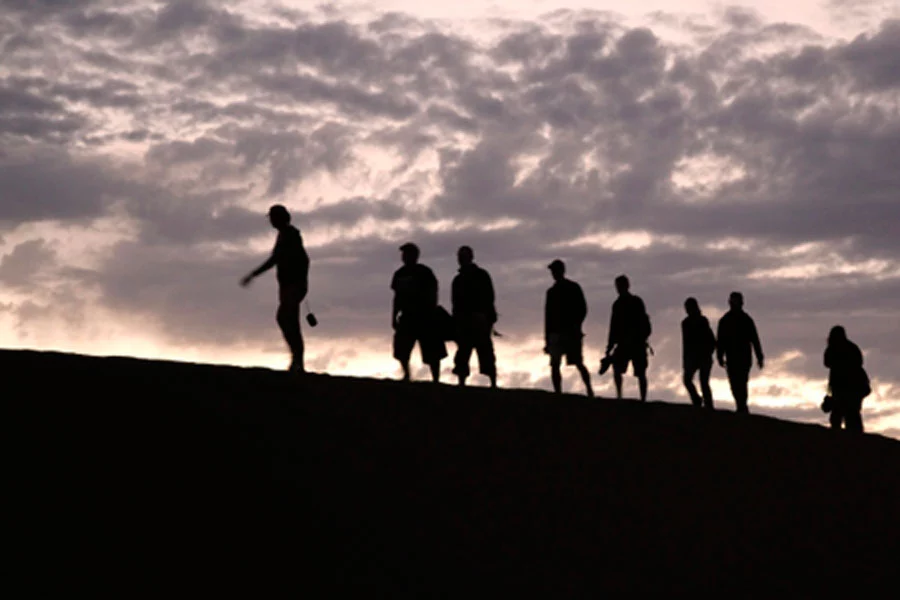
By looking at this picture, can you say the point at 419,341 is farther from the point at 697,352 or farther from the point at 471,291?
the point at 697,352

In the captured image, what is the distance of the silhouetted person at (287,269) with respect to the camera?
1733 centimetres

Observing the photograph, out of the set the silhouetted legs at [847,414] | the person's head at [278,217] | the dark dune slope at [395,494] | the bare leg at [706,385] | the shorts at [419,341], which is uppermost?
the person's head at [278,217]

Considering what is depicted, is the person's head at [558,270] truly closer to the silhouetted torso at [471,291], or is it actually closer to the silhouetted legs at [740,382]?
the silhouetted torso at [471,291]

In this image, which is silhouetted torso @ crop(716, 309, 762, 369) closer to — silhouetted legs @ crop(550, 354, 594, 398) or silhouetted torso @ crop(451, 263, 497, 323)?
silhouetted legs @ crop(550, 354, 594, 398)

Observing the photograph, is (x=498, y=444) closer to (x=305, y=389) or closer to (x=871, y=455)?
(x=305, y=389)

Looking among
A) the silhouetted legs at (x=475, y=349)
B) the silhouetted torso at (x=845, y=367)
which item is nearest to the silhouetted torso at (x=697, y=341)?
the silhouetted torso at (x=845, y=367)

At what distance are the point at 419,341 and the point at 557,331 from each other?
190cm

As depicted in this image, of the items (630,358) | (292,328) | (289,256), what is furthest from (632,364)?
(289,256)

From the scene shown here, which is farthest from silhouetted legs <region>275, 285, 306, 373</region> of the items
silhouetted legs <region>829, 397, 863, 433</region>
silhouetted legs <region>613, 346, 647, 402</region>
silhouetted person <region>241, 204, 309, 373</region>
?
silhouetted legs <region>829, 397, 863, 433</region>

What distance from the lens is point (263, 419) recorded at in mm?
14805

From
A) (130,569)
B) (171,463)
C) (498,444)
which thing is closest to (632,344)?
(498,444)

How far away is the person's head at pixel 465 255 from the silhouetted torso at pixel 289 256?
10.5ft

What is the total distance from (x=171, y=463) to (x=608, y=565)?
3903 millimetres

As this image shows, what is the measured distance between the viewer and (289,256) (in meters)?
17.3
